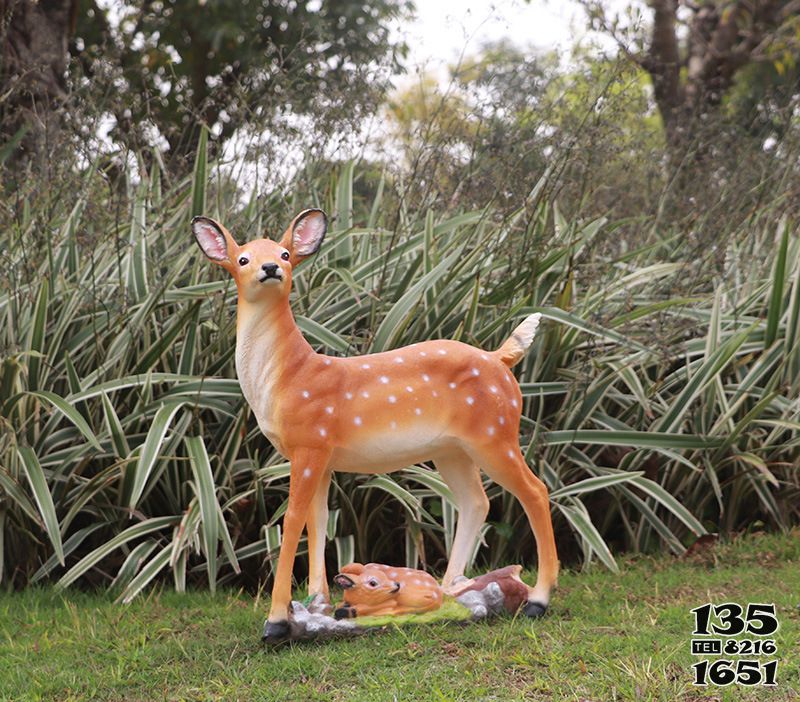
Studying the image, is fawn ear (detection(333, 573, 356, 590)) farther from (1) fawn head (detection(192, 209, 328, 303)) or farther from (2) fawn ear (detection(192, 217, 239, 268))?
(2) fawn ear (detection(192, 217, 239, 268))

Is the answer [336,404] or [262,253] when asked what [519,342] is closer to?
[336,404]

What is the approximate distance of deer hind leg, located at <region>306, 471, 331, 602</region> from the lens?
10.00 ft

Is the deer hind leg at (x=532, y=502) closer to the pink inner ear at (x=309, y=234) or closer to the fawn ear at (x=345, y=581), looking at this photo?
the fawn ear at (x=345, y=581)

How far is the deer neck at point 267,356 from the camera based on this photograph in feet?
9.70

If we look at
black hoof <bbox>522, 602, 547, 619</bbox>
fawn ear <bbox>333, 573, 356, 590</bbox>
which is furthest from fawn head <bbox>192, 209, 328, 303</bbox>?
black hoof <bbox>522, 602, 547, 619</bbox>

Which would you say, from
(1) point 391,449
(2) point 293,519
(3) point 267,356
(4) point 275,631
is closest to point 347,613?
(4) point 275,631

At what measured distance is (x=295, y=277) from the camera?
4.51 meters

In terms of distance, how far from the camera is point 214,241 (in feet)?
9.80

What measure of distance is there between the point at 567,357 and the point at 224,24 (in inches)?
258

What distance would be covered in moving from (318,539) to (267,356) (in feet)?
2.05

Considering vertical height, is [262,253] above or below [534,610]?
above

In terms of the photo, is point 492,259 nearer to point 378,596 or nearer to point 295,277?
point 295,277

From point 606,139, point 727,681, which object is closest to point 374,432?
point 727,681

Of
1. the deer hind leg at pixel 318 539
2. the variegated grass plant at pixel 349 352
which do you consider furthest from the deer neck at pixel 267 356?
the variegated grass plant at pixel 349 352
